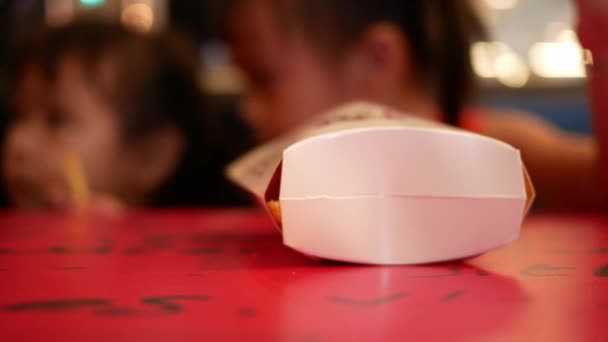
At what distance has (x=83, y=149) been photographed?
43.1 inches

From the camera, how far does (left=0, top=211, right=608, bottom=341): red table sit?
0.49 ft

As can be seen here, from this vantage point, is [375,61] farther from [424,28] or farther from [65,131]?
[65,131]

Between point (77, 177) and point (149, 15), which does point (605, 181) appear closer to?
point (77, 177)

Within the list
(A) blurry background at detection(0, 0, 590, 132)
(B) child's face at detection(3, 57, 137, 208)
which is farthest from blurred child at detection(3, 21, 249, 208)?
(A) blurry background at detection(0, 0, 590, 132)

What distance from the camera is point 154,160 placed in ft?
3.82

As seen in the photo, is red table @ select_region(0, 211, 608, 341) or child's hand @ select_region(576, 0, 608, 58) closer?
red table @ select_region(0, 211, 608, 341)

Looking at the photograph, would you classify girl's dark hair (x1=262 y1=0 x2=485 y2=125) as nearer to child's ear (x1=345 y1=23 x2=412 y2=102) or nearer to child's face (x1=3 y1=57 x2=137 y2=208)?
child's ear (x1=345 y1=23 x2=412 y2=102)

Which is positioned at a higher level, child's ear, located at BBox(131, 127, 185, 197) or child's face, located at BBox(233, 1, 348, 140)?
child's face, located at BBox(233, 1, 348, 140)

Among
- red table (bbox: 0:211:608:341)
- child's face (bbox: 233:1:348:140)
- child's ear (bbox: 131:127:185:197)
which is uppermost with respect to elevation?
child's face (bbox: 233:1:348:140)

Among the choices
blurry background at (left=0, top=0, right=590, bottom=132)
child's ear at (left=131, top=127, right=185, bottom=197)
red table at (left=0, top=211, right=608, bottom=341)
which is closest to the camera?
red table at (left=0, top=211, right=608, bottom=341)

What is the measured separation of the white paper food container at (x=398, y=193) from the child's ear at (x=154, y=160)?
37.2 inches

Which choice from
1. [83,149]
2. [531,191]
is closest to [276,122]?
[83,149]

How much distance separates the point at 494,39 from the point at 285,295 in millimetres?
1236

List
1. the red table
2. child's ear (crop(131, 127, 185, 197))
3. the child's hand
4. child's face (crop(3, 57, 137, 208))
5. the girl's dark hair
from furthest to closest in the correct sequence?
child's ear (crop(131, 127, 185, 197)) → child's face (crop(3, 57, 137, 208)) → the girl's dark hair → the child's hand → the red table
